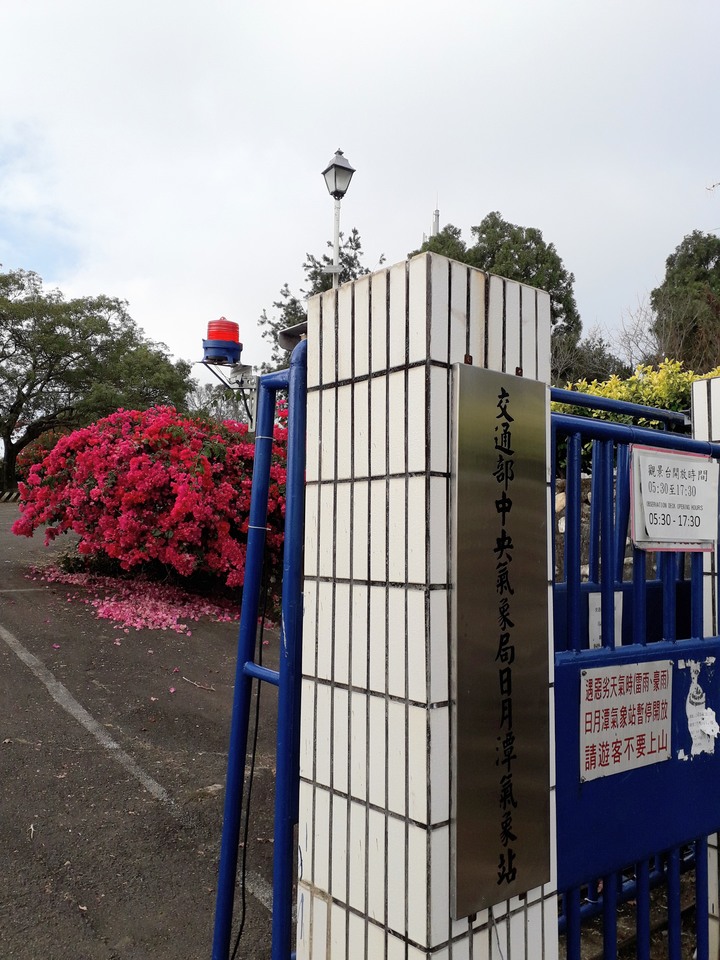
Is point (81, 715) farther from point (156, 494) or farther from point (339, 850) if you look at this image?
point (339, 850)

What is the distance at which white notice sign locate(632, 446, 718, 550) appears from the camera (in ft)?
7.33

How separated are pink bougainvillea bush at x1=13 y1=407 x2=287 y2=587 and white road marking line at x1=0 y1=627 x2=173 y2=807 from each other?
4.98 ft

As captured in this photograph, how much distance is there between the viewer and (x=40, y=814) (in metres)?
3.48

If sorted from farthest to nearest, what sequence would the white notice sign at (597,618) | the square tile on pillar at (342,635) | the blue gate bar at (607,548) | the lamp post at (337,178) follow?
the lamp post at (337,178) → the white notice sign at (597,618) → the blue gate bar at (607,548) → the square tile on pillar at (342,635)

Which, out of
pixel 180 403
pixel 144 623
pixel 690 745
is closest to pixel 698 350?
pixel 144 623

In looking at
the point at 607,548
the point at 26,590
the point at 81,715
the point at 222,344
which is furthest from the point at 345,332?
the point at 222,344

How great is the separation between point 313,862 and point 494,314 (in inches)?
53.9

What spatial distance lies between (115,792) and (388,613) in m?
2.88

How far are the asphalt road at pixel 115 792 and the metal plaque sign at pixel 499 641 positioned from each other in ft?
5.11

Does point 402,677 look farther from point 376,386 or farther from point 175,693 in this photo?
point 175,693

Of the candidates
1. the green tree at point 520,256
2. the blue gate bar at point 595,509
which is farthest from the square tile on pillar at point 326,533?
the green tree at point 520,256

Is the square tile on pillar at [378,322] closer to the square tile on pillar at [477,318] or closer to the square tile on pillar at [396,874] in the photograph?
the square tile on pillar at [477,318]

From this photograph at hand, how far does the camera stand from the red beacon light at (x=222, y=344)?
8.55 m

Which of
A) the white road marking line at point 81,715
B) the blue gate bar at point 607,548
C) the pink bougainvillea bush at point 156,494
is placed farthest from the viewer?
the pink bougainvillea bush at point 156,494
